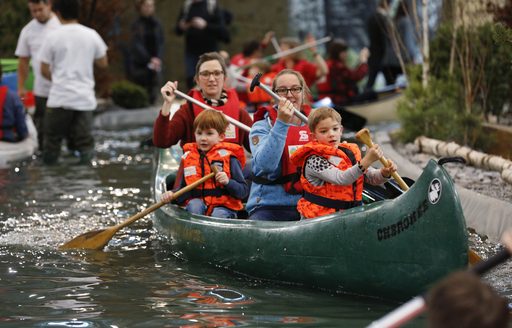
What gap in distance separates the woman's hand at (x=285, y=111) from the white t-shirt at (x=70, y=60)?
5979mm

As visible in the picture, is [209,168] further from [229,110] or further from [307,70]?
[307,70]

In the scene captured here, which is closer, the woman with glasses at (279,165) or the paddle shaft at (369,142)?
the paddle shaft at (369,142)

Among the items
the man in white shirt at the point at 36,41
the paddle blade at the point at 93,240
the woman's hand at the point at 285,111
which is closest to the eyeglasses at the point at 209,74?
the paddle blade at the point at 93,240

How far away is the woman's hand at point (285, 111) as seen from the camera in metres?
7.45

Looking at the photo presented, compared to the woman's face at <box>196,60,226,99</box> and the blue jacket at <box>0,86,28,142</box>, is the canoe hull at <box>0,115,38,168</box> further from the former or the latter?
the woman's face at <box>196,60,226,99</box>

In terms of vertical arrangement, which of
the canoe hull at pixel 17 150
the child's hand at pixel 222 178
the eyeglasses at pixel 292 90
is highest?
the eyeglasses at pixel 292 90

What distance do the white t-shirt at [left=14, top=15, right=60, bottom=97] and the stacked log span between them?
13.6 ft

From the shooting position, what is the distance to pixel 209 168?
8.63 m

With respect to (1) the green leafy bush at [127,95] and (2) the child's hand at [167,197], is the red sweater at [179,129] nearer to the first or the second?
(2) the child's hand at [167,197]

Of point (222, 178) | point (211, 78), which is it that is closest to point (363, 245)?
point (222, 178)

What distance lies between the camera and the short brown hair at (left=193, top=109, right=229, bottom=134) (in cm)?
862

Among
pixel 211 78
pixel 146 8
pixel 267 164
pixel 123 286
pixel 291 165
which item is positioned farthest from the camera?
pixel 146 8

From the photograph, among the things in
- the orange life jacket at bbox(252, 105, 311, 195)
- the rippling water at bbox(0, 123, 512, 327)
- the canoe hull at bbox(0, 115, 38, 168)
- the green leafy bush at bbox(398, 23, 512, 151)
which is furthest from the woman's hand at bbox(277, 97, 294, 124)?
the canoe hull at bbox(0, 115, 38, 168)

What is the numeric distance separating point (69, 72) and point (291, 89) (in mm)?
5402
